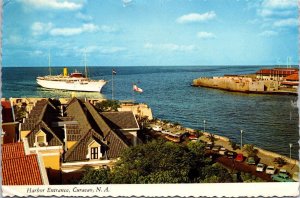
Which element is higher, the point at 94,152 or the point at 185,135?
the point at 94,152

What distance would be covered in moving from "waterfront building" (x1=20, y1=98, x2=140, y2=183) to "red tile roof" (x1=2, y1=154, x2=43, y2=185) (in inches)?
31.8

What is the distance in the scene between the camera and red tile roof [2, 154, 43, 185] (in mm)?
4547

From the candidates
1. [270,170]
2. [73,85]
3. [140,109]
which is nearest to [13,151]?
[270,170]

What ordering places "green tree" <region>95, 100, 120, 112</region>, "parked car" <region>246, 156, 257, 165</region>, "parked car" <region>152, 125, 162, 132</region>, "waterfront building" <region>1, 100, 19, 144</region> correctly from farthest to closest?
"green tree" <region>95, 100, 120, 112</region>
"parked car" <region>152, 125, 162, 132</region>
"parked car" <region>246, 156, 257, 165</region>
"waterfront building" <region>1, 100, 19, 144</region>

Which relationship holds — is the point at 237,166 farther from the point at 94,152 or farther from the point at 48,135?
the point at 48,135

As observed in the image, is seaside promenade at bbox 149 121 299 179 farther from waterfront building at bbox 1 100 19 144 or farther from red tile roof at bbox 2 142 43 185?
red tile roof at bbox 2 142 43 185

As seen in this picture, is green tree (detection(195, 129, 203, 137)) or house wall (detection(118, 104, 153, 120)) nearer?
green tree (detection(195, 129, 203, 137))

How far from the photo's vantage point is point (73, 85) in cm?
1747

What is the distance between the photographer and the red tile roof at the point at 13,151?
5.06m

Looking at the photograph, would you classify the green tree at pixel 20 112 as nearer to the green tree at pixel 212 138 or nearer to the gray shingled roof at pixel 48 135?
the gray shingled roof at pixel 48 135

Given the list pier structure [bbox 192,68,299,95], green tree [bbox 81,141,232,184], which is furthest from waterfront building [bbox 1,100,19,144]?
pier structure [bbox 192,68,299,95]

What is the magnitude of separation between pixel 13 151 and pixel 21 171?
76cm

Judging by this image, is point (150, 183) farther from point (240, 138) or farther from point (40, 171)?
point (240, 138)

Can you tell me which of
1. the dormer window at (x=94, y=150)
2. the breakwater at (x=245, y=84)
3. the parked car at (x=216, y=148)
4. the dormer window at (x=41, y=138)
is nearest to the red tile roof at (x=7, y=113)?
the dormer window at (x=41, y=138)
